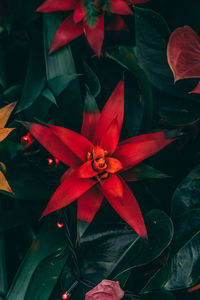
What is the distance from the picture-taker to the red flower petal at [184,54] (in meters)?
0.69

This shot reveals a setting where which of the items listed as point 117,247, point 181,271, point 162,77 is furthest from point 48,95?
point 181,271

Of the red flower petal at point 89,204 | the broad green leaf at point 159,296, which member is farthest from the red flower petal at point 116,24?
the broad green leaf at point 159,296

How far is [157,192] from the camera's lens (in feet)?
2.84

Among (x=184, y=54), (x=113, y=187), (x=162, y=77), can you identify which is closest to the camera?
(x=113, y=187)

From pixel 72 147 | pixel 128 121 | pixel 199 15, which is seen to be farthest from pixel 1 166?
pixel 199 15

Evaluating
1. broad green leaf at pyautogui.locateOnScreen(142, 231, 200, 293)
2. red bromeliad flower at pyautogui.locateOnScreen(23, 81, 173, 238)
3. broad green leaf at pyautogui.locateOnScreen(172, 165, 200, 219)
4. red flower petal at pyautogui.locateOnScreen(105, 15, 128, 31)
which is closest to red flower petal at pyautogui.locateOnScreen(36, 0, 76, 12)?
red flower petal at pyautogui.locateOnScreen(105, 15, 128, 31)

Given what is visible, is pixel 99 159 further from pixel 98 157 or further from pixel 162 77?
pixel 162 77

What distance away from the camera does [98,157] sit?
2.13 ft

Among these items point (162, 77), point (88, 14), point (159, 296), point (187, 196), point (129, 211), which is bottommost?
point (159, 296)

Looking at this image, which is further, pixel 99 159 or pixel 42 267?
pixel 42 267

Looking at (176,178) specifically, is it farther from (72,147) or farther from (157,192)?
(72,147)

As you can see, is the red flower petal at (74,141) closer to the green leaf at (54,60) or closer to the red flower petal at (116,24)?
the green leaf at (54,60)

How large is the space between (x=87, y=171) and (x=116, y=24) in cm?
39

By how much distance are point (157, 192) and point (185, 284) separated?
254mm
